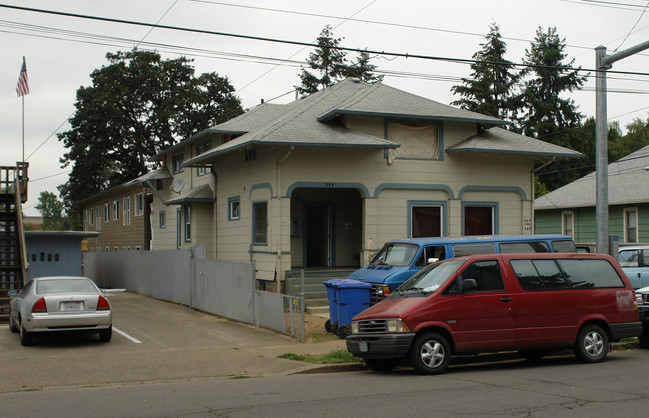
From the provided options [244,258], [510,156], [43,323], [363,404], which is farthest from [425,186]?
[363,404]

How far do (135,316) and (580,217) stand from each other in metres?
23.5

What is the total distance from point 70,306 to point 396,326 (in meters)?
7.02

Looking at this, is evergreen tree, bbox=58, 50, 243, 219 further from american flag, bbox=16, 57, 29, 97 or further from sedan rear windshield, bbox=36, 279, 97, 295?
sedan rear windshield, bbox=36, 279, 97, 295

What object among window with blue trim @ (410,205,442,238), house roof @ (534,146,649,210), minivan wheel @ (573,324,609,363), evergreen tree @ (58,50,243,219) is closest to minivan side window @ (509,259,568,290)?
minivan wheel @ (573,324,609,363)

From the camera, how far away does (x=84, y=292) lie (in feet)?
47.5

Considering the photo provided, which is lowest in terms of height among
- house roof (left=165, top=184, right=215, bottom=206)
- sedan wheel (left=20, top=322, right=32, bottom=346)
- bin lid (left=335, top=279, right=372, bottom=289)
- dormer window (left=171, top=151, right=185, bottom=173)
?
sedan wheel (left=20, top=322, right=32, bottom=346)

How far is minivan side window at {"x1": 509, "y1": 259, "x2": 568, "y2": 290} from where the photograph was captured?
11.6 meters

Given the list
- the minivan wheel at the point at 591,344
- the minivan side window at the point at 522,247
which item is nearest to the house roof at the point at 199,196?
the minivan side window at the point at 522,247

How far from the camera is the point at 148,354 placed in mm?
13180

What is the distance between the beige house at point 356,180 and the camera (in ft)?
68.3

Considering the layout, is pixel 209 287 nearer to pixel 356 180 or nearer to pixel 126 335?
pixel 126 335

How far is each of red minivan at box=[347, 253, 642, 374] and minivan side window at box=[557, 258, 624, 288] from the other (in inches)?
0.7

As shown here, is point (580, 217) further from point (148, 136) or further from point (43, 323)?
point (148, 136)

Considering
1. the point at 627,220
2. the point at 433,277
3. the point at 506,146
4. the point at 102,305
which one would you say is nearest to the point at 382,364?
the point at 433,277
